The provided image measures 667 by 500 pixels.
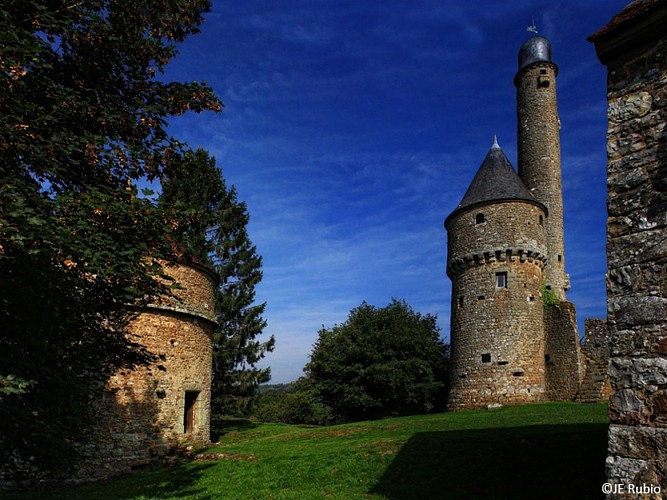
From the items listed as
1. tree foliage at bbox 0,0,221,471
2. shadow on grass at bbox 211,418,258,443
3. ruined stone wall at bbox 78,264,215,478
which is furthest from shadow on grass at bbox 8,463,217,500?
shadow on grass at bbox 211,418,258,443

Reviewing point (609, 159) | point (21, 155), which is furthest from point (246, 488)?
point (609, 159)

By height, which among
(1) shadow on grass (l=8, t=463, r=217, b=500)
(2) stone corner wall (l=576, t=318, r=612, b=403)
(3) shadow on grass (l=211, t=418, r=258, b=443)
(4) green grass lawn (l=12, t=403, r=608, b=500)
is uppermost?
(2) stone corner wall (l=576, t=318, r=612, b=403)

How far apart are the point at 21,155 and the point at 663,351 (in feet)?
25.9

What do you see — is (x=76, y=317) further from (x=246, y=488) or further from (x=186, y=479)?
(x=186, y=479)

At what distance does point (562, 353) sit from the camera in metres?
24.7

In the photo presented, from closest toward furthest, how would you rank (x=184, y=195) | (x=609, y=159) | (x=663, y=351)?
(x=663, y=351), (x=609, y=159), (x=184, y=195)

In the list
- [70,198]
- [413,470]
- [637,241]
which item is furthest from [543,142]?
[70,198]

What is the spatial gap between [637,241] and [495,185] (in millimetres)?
21548

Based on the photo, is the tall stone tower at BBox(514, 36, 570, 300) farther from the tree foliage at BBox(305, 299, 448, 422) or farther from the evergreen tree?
the evergreen tree

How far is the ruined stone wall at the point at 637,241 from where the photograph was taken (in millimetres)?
4750

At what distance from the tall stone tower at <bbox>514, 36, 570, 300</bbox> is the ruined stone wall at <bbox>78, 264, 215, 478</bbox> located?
63.7 feet

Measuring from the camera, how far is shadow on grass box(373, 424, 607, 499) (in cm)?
823

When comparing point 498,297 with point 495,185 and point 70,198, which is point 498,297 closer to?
point 495,185

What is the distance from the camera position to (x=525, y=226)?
25047 millimetres
